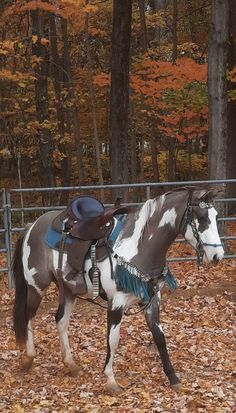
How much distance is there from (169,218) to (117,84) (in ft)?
21.2

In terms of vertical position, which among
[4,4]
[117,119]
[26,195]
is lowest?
[26,195]

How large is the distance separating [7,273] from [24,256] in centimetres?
297

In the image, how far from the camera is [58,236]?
539 cm

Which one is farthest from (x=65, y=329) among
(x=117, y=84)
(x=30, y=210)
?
(x=117, y=84)

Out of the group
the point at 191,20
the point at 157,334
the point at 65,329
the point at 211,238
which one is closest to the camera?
the point at 211,238

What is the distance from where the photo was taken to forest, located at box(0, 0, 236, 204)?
10.5 meters

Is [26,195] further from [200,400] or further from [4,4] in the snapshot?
[200,400]

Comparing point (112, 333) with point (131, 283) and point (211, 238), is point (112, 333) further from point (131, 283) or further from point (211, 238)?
point (211, 238)

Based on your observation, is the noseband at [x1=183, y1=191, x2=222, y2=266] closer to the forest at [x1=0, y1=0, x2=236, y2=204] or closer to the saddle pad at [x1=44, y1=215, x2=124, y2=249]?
the saddle pad at [x1=44, y1=215, x2=124, y2=249]

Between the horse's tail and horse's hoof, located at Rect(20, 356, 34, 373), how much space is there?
0.55 feet

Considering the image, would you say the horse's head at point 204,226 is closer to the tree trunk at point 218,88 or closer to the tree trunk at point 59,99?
the tree trunk at point 218,88

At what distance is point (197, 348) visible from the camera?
6.27 metres

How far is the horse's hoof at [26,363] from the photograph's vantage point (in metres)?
5.57

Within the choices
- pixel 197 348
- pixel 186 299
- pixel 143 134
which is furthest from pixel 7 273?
pixel 143 134
